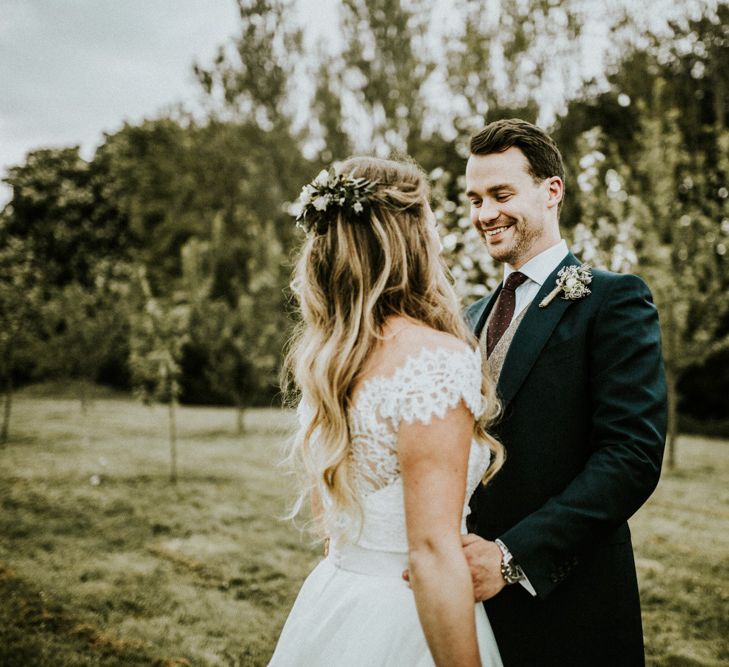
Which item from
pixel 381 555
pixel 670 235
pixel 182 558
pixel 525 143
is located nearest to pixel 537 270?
pixel 525 143

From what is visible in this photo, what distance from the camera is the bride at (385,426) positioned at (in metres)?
1.62

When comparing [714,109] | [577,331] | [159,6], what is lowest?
[577,331]

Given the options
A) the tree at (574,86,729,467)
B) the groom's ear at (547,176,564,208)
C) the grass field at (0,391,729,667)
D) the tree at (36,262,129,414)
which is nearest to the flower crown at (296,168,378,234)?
the groom's ear at (547,176,564,208)

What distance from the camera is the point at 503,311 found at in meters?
2.54

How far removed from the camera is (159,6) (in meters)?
7.55

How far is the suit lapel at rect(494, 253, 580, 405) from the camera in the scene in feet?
7.18

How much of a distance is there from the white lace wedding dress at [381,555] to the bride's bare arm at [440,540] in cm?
8

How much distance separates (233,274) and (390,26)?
10114mm

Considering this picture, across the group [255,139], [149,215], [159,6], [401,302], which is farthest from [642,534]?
[149,215]

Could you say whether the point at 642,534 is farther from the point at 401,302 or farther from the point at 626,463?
the point at 401,302

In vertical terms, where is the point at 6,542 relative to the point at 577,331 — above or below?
below

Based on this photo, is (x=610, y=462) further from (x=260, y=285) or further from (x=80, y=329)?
(x=80, y=329)

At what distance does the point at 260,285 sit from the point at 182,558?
29.6 ft

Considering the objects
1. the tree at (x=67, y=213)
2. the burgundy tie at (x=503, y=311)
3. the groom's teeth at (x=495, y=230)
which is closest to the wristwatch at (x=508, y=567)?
the burgundy tie at (x=503, y=311)
